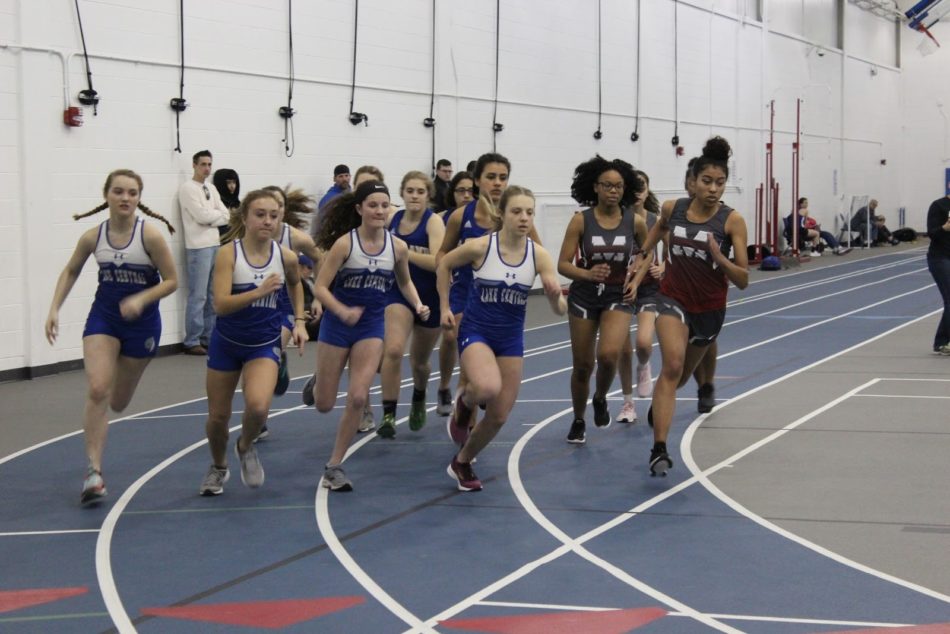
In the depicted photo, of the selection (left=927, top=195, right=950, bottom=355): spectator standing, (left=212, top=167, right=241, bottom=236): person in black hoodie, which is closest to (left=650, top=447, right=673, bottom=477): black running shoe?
(left=927, top=195, right=950, bottom=355): spectator standing

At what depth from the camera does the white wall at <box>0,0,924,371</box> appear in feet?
42.2

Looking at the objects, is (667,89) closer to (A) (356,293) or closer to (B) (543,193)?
(B) (543,193)

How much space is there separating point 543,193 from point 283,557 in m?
17.3

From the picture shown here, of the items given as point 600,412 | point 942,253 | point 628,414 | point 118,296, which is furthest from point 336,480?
point 942,253

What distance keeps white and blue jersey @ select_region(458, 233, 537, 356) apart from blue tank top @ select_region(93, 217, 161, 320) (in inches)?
74.6

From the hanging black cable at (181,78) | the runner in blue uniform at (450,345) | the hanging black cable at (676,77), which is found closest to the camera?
the runner in blue uniform at (450,345)

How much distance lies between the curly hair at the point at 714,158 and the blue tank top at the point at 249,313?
2.72 m

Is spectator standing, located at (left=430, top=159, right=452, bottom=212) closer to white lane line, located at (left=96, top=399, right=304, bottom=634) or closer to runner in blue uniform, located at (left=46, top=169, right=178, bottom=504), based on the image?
white lane line, located at (left=96, top=399, right=304, bottom=634)

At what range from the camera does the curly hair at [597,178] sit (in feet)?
29.5

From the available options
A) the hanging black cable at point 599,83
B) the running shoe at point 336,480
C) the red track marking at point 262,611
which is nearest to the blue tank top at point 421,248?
the running shoe at point 336,480

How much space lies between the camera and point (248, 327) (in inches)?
287

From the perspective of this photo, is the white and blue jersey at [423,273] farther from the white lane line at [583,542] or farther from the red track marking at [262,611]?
the red track marking at [262,611]

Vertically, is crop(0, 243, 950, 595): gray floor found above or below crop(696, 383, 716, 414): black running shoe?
below

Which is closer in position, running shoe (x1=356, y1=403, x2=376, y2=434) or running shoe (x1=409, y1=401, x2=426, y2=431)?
running shoe (x1=409, y1=401, x2=426, y2=431)
